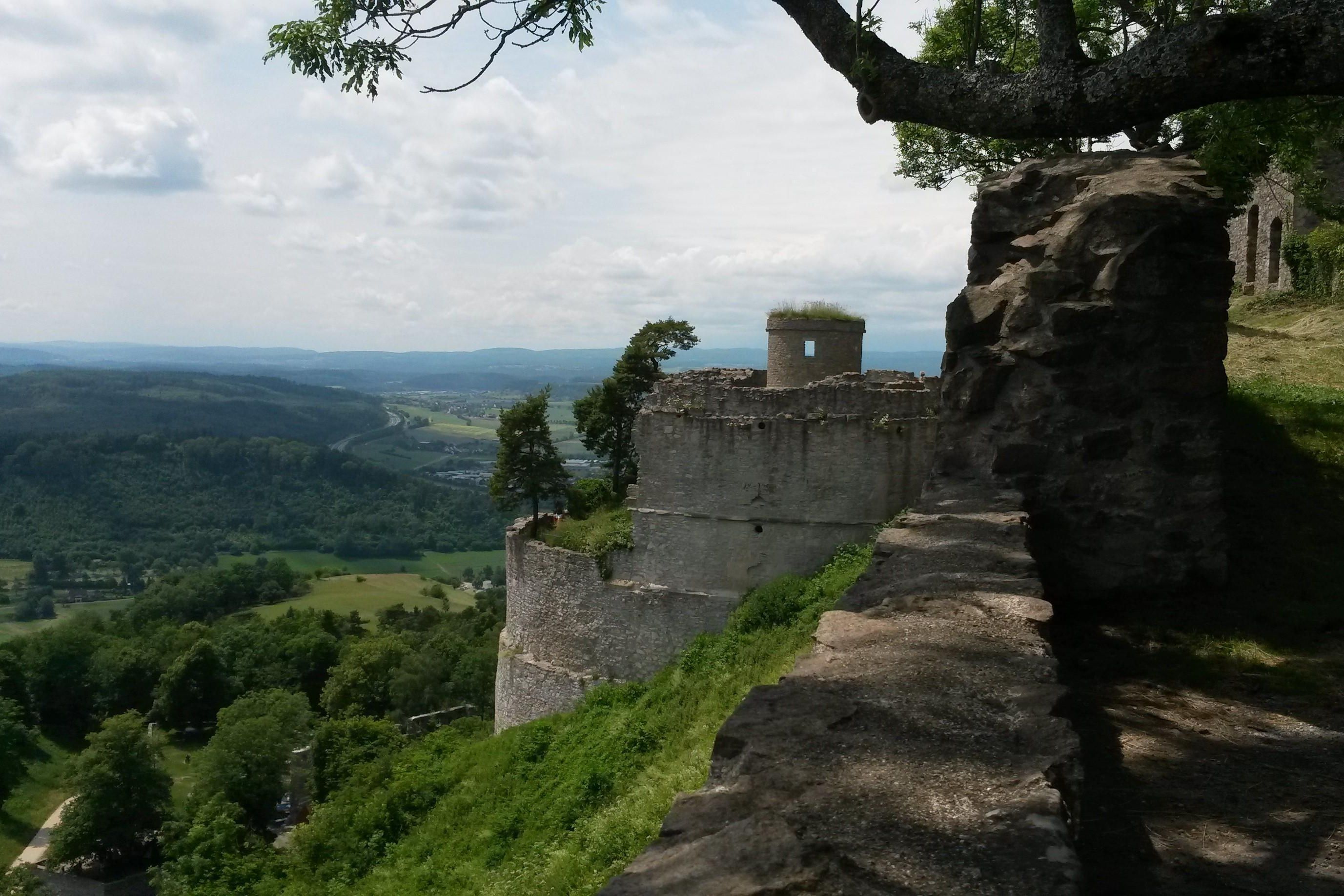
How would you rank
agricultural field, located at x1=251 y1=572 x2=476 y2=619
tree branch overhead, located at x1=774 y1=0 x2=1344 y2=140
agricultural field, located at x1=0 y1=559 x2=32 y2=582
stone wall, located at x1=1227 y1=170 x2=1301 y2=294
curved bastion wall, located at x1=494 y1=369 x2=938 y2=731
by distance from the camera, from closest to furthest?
tree branch overhead, located at x1=774 y1=0 x2=1344 y2=140, curved bastion wall, located at x1=494 y1=369 x2=938 y2=731, stone wall, located at x1=1227 y1=170 x2=1301 y2=294, agricultural field, located at x1=251 y1=572 x2=476 y2=619, agricultural field, located at x1=0 y1=559 x2=32 y2=582

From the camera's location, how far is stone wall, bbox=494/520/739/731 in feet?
56.2

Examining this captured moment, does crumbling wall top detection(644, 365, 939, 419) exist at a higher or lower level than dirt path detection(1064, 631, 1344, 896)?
higher

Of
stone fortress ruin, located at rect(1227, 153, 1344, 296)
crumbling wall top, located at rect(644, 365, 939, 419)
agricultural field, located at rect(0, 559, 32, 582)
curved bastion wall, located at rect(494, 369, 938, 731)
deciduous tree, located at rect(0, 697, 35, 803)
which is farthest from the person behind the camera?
agricultural field, located at rect(0, 559, 32, 582)

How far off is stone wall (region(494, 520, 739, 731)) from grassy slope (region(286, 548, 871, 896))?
588 mm

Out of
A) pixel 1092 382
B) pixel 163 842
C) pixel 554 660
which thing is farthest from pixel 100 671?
pixel 1092 382

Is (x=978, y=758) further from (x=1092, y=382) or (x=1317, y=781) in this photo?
(x=1092, y=382)

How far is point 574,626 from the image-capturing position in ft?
60.7

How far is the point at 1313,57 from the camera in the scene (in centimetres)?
498

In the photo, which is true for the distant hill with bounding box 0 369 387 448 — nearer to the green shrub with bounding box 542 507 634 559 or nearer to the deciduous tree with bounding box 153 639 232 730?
the deciduous tree with bounding box 153 639 232 730

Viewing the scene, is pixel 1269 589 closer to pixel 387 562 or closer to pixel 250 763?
pixel 250 763

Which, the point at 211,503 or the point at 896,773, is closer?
the point at 896,773

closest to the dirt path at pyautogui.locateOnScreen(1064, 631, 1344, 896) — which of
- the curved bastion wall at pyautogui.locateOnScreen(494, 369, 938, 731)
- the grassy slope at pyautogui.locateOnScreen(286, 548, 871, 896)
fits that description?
the grassy slope at pyautogui.locateOnScreen(286, 548, 871, 896)

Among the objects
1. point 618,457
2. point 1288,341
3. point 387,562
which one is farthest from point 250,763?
point 387,562

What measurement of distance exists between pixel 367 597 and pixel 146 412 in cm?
11902
